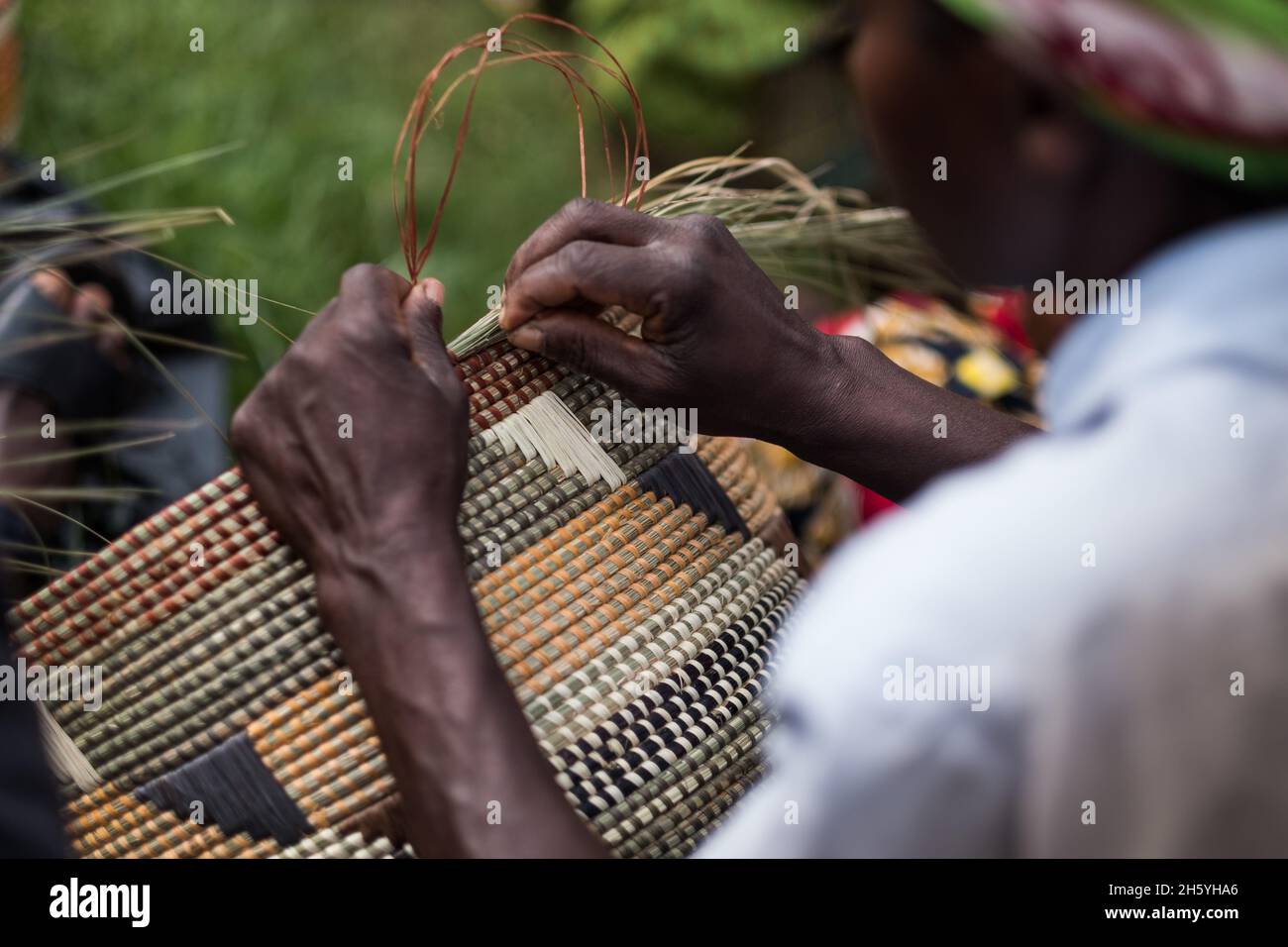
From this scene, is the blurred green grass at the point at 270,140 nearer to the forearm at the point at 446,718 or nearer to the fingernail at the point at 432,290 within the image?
the fingernail at the point at 432,290

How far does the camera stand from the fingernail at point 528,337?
988 mm

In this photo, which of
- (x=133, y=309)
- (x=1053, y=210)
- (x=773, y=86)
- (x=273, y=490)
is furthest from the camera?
(x=773, y=86)

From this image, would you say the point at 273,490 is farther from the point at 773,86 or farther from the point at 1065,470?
the point at 773,86

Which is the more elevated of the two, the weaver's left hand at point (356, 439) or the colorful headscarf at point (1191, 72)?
the colorful headscarf at point (1191, 72)

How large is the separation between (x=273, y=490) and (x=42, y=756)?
252 mm

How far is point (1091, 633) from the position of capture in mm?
601

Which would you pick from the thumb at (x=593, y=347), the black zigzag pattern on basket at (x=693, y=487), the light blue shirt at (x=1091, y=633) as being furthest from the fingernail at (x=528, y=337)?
the light blue shirt at (x=1091, y=633)

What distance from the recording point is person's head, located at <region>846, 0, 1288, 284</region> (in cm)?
66

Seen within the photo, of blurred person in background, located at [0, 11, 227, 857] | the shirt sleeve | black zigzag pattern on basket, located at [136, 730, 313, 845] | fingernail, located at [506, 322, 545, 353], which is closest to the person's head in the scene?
the shirt sleeve

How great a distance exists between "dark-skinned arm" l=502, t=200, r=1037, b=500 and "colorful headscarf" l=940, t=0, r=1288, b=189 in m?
0.38

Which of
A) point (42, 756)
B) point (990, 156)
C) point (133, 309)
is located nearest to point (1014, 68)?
point (990, 156)

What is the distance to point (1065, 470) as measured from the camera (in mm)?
638

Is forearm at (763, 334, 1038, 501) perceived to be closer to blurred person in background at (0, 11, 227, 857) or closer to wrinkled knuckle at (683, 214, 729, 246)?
wrinkled knuckle at (683, 214, 729, 246)

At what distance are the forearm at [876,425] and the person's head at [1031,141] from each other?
0.85ft
